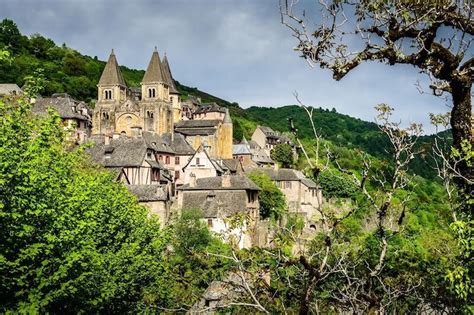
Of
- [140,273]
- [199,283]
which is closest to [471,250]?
[140,273]

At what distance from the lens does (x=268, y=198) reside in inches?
2773

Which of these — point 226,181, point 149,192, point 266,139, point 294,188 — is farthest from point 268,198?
point 266,139

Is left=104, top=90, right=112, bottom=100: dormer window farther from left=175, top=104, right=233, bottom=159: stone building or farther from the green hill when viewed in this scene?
the green hill

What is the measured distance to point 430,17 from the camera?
998 cm

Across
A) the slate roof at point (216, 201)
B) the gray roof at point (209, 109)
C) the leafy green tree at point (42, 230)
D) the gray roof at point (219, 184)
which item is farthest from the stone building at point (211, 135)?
the leafy green tree at point (42, 230)

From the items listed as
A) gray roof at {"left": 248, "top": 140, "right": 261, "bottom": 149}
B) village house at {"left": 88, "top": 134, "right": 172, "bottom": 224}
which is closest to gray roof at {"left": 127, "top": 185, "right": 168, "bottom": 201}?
village house at {"left": 88, "top": 134, "right": 172, "bottom": 224}

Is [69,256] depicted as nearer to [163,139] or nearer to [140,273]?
[140,273]

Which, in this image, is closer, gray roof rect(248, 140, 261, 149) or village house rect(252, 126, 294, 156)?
gray roof rect(248, 140, 261, 149)

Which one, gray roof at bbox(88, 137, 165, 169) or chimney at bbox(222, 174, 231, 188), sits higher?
gray roof at bbox(88, 137, 165, 169)

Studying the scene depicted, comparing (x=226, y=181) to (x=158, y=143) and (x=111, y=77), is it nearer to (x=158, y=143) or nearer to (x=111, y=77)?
(x=158, y=143)

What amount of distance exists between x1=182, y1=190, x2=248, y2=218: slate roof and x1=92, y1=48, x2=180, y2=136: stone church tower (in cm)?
2768

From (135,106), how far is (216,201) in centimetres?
3642

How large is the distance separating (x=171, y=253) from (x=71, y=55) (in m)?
119

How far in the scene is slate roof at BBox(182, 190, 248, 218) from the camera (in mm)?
58312
